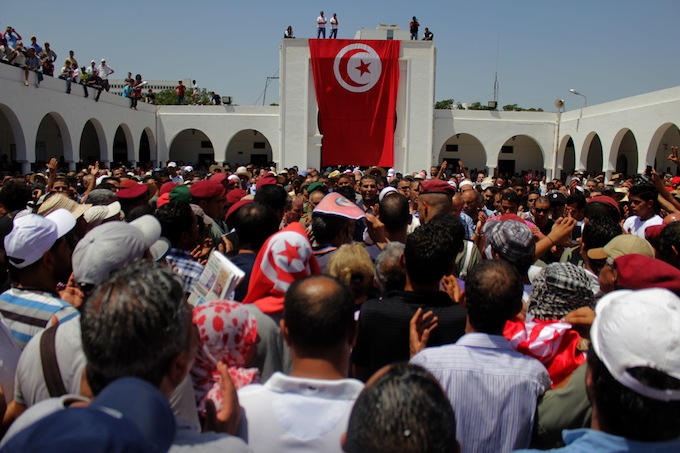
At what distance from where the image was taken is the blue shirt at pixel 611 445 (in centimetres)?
147

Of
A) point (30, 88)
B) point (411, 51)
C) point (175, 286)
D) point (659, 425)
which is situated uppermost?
point (411, 51)

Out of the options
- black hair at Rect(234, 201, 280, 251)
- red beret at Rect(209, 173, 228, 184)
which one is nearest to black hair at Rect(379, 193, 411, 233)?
black hair at Rect(234, 201, 280, 251)

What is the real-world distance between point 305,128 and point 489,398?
911 inches

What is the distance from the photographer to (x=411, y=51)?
24.2 meters

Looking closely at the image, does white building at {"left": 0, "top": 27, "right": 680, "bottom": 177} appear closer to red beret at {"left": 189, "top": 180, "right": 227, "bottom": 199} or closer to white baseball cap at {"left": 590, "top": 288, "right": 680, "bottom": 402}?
red beret at {"left": 189, "top": 180, "right": 227, "bottom": 199}

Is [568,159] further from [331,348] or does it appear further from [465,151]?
[331,348]

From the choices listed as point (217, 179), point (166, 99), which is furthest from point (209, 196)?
point (166, 99)

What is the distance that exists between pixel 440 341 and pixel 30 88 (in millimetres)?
18804

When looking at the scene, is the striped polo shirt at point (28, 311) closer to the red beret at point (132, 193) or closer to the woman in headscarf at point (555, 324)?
the woman in headscarf at point (555, 324)

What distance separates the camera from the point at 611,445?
4.90 ft

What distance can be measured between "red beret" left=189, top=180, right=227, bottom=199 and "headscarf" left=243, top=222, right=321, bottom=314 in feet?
9.27

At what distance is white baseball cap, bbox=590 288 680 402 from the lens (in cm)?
148

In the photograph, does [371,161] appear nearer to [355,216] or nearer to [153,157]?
[153,157]

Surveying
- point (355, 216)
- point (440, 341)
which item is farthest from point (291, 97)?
point (440, 341)
